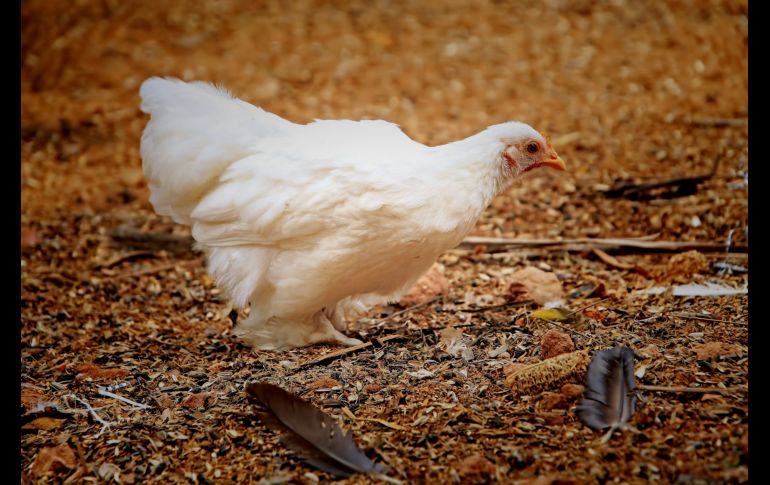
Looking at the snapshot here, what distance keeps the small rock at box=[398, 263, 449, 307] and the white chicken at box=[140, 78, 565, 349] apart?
503 millimetres

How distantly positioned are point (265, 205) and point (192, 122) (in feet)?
2.09

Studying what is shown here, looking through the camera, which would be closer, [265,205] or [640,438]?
[640,438]

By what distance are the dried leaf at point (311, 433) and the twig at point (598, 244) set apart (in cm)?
228

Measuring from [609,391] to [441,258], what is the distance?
218 centimetres

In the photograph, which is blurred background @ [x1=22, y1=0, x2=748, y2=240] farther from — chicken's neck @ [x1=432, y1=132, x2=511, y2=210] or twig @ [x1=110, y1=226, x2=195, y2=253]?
chicken's neck @ [x1=432, y1=132, x2=511, y2=210]

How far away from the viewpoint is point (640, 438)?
2590 millimetres

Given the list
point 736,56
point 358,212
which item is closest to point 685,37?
point 736,56

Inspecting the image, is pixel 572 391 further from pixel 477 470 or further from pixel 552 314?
pixel 552 314

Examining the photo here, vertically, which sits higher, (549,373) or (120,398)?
(549,373)

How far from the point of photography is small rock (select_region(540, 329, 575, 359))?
3219 millimetres

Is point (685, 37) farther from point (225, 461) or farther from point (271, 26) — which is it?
point (225, 461)

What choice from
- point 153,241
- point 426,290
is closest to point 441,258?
point 426,290

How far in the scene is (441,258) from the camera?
16.0 feet

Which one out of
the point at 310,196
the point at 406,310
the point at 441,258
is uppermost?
the point at 310,196
